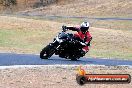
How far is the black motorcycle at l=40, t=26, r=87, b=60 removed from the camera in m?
21.9

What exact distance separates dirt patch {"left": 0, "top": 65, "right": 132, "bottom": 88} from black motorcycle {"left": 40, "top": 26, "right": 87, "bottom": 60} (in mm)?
2292

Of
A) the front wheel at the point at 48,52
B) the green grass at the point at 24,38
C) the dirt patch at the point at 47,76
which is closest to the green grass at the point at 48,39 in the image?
the green grass at the point at 24,38

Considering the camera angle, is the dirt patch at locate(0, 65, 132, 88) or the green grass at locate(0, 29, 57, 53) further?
the green grass at locate(0, 29, 57, 53)

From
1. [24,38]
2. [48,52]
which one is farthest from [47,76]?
[24,38]

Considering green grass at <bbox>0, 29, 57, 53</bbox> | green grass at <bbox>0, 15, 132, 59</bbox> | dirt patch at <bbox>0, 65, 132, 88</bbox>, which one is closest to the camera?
dirt patch at <bbox>0, 65, 132, 88</bbox>

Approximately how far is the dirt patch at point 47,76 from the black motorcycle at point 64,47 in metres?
2.29

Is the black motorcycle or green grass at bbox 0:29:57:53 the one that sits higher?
the black motorcycle

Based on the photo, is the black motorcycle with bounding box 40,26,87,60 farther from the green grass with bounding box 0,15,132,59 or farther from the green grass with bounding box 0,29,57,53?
the green grass with bounding box 0,29,57,53

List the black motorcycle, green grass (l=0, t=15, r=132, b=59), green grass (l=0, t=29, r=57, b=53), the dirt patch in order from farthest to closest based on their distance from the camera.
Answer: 1. green grass (l=0, t=29, r=57, b=53)
2. green grass (l=0, t=15, r=132, b=59)
3. the black motorcycle
4. the dirt patch

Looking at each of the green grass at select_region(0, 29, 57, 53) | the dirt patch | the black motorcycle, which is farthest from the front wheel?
the green grass at select_region(0, 29, 57, 53)

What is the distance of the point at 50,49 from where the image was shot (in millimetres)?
22062

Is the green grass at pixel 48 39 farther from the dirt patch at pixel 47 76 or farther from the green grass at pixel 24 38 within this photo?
the dirt patch at pixel 47 76

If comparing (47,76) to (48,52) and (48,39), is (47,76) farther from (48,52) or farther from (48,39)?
(48,39)

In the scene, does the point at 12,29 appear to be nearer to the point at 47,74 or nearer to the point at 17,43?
the point at 17,43
